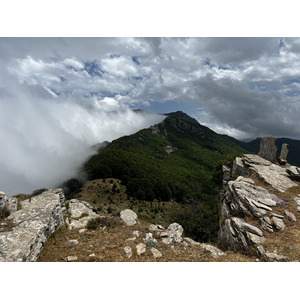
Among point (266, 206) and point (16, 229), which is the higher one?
point (266, 206)

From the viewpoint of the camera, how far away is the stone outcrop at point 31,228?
877 centimetres

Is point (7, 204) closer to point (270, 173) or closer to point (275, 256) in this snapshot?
point (275, 256)

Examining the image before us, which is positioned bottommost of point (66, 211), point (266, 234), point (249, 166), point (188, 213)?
point (188, 213)

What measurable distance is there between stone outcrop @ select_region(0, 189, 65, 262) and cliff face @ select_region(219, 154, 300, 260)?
12.8m

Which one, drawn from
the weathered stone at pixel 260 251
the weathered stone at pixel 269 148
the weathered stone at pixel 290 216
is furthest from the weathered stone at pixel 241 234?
the weathered stone at pixel 269 148

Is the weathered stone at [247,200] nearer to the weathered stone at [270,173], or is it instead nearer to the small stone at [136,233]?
the weathered stone at [270,173]

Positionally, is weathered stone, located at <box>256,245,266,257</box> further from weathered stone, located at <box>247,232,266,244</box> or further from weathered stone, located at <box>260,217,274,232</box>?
weathered stone, located at <box>260,217,274,232</box>

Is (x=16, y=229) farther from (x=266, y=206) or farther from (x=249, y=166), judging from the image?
(x=249, y=166)

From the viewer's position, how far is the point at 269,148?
910 inches

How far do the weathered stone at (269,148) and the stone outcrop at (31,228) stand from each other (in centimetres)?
2590

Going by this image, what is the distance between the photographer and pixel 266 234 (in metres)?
11.3

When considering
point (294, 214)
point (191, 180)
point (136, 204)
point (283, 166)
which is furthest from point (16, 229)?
point (191, 180)

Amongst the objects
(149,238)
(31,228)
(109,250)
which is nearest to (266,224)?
(149,238)

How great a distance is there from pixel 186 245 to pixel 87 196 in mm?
92511
